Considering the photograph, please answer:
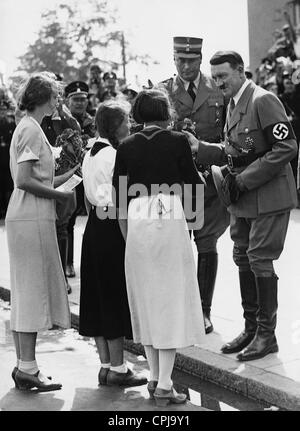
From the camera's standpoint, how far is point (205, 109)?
6281 mm

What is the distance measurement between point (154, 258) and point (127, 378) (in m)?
1.03

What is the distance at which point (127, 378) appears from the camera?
5223mm

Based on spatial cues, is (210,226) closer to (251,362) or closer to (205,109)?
(205,109)

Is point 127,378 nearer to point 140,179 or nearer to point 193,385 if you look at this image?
point 193,385

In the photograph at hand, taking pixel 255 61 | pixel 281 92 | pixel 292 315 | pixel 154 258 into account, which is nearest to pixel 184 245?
pixel 154 258

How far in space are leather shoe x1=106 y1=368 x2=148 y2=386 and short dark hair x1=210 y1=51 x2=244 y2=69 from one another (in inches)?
85.5

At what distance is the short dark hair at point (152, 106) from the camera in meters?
4.70

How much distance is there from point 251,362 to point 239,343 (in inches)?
12.9

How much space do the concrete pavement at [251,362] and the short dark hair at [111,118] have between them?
1470mm

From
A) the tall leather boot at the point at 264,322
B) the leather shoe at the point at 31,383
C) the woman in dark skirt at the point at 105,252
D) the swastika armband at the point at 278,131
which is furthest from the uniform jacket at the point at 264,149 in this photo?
the leather shoe at the point at 31,383

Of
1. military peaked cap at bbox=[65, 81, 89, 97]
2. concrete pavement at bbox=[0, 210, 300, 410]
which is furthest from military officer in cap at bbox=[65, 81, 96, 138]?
concrete pavement at bbox=[0, 210, 300, 410]

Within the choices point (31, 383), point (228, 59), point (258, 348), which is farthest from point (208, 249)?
point (31, 383)

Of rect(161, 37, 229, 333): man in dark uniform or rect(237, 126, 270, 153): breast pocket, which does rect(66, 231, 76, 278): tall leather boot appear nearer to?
rect(161, 37, 229, 333): man in dark uniform

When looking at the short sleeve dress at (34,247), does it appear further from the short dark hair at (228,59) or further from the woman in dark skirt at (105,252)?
the short dark hair at (228,59)
